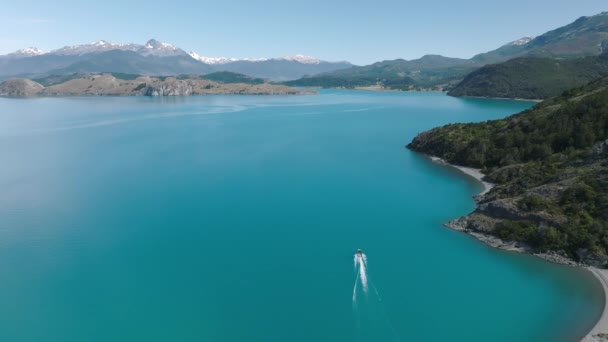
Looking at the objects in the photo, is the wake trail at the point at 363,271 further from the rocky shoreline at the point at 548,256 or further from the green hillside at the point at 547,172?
the green hillside at the point at 547,172

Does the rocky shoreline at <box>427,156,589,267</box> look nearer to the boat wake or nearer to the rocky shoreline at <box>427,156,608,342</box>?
the rocky shoreline at <box>427,156,608,342</box>

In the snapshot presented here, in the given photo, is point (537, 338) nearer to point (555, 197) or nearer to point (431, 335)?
point (431, 335)

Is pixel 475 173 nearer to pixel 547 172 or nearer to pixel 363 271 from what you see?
pixel 547 172

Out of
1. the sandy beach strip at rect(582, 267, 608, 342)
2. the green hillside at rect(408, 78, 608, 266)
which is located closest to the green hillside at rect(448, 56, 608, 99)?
the green hillside at rect(408, 78, 608, 266)

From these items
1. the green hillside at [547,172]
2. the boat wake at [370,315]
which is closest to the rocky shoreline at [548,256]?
the green hillside at [547,172]

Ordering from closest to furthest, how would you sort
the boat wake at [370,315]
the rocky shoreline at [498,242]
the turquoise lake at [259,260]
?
the boat wake at [370,315] < the turquoise lake at [259,260] < the rocky shoreline at [498,242]

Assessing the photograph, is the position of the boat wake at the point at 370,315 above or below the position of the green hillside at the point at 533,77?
below

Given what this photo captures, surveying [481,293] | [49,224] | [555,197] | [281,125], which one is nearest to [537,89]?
[281,125]

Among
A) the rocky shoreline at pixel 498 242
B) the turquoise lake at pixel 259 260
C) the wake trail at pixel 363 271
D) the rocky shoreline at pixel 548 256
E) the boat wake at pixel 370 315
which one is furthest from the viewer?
the rocky shoreline at pixel 498 242

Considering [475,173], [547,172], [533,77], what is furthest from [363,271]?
[533,77]
